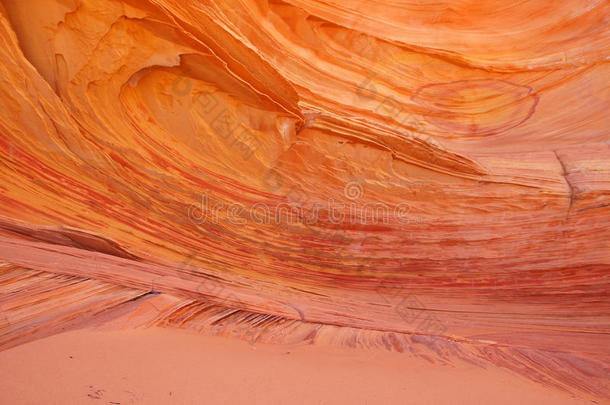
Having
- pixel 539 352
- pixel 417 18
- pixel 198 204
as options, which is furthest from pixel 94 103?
pixel 539 352

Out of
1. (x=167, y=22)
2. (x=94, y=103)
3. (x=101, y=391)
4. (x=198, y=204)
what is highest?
(x=167, y=22)

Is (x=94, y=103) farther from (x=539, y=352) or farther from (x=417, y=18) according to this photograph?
(x=539, y=352)

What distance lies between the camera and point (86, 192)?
4574 mm

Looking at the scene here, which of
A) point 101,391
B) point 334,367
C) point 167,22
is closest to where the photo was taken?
point 101,391

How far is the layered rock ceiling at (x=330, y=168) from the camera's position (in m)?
4.13

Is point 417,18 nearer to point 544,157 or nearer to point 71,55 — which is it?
point 544,157

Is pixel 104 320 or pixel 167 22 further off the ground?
pixel 167 22

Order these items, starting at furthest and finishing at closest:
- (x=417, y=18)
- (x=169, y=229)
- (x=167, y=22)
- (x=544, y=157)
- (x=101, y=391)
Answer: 1. (x=417, y=18)
2. (x=544, y=157)
3. (x=169, y=229)
4. (x=167, y=22)
5. (x=101, y=391)

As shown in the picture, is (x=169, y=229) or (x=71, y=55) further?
(x=169, y=229)

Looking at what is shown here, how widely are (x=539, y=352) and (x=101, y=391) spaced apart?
4.34m

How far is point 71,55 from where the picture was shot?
427 centimetres

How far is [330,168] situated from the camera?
525 cm

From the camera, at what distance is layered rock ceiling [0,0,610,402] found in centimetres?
413

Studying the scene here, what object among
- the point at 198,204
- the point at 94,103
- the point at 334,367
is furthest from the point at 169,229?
the point at 334,367
